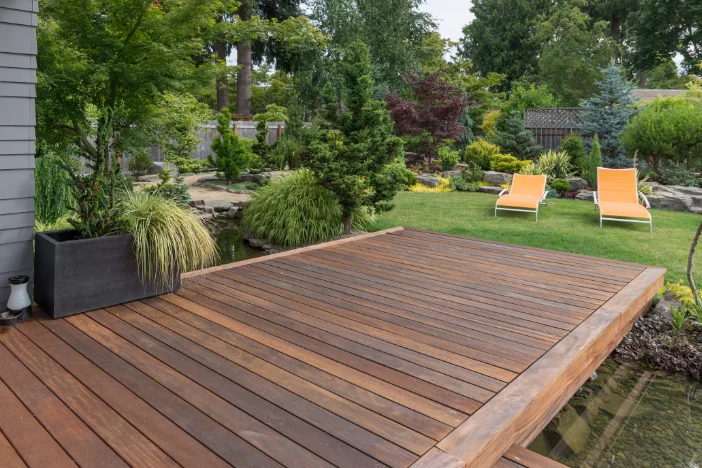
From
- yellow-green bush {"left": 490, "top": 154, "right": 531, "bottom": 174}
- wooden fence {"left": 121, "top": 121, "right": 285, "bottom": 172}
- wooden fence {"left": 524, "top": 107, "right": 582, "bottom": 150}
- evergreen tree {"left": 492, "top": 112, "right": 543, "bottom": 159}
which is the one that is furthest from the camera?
wooden fence {"left": 121, "top": 121, "right": 285, "bottom": 172}

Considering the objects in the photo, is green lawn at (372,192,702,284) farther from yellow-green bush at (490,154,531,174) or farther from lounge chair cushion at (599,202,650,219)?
yellow-green bush at (490,154,531,174)

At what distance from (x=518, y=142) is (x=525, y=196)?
5314mm

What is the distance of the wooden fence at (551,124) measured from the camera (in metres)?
13.7

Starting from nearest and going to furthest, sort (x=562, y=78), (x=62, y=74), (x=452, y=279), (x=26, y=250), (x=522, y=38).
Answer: (x=26, y=250) → (x=452, y=279) → (x=62, y=74) → (x=562, y=78) → (x=522, y=38)

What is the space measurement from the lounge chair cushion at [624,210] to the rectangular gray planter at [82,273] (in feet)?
18.9

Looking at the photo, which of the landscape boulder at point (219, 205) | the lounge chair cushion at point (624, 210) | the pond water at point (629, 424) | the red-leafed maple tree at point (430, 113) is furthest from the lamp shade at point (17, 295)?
the red-leafed maple tree at point (430, 113)

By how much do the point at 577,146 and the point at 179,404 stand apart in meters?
11.0

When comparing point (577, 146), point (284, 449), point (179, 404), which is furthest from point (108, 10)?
point (577, 146)

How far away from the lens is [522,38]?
28281 millimetres

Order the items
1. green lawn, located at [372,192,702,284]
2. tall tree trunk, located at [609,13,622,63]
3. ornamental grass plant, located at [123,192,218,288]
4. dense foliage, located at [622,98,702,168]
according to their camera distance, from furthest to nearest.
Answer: tall tree trunk, located at [609,13,622,63], dense foliage, located at [622,98,702,168], green lawn, located at [372,192,702,284], ornamental grass plant, located at [123,192,218,288]

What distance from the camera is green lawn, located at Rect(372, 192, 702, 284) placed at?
17.9 ft

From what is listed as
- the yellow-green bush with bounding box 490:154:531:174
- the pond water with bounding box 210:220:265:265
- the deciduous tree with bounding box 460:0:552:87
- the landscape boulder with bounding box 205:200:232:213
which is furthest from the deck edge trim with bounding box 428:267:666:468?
the deciduous tree with bounding box 460:0:552:87

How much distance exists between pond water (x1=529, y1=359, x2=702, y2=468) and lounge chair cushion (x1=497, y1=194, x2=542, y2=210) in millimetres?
3925

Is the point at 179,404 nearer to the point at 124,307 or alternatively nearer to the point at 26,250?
the point at 124,307
